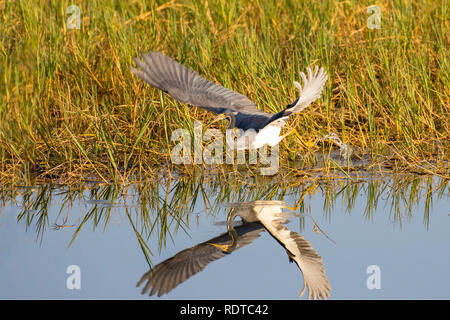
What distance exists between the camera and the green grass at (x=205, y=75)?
5816mm

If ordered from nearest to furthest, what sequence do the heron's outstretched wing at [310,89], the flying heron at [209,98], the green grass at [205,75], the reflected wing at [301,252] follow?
the reflected wing at [301,252], the heron's outstretched wing at [310,89], the flying heron at [209,98], the green grass at [205,75]

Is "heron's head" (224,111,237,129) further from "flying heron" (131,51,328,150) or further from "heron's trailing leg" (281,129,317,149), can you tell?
"heron's trailing leg" (281,129,317,149)

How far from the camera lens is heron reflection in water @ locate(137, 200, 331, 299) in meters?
3.94

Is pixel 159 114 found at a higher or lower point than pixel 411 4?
lower

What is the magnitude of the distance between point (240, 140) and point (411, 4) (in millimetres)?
2902

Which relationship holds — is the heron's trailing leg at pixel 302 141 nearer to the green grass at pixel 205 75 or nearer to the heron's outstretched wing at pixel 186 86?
the green grass at pixel 205 75

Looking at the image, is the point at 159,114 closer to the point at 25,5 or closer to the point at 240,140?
the point at 240,140

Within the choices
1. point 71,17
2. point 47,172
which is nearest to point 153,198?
point 47,172

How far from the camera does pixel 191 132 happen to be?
19.4ft

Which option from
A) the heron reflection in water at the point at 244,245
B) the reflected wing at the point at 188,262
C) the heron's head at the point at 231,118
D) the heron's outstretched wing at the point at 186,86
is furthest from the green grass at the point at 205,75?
the reflected wing at the point at 188,262

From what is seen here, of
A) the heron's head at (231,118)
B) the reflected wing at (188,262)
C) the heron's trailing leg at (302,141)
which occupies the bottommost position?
the reflected wing at (188,262)

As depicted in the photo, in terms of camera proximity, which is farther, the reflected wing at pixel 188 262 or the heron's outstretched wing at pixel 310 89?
the heron's outstretched wing at pixel 310 89

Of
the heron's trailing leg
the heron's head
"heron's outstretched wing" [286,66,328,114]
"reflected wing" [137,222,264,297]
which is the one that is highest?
"heron's outstretched wing" [286,66,328,114]

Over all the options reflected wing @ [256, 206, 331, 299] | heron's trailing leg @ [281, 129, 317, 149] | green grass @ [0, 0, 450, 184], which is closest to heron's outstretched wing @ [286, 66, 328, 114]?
reflected wing @ [256, 206, 331, 299]
